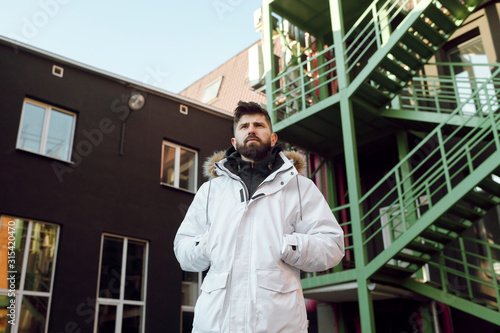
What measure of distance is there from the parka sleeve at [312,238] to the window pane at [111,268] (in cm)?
918

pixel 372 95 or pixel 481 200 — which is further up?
pixel 372 95

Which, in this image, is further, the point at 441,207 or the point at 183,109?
the point at 183,109

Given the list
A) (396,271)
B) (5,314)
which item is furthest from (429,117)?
(5,314)

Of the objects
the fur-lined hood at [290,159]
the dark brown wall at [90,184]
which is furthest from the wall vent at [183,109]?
the fur-lined hood at [290,159]

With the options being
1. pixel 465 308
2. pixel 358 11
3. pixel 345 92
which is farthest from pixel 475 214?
pixel 358 11

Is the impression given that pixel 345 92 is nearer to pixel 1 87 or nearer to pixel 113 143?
pixel 113 143

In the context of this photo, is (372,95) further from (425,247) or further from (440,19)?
(425,247)

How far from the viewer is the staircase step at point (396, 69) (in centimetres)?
904

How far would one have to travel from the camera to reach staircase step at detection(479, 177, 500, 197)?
25.0 ft

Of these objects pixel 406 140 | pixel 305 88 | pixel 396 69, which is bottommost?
pixel 406 140

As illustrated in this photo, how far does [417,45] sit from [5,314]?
30.4 feet

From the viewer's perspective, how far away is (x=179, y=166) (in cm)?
1391

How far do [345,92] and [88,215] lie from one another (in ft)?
20.8

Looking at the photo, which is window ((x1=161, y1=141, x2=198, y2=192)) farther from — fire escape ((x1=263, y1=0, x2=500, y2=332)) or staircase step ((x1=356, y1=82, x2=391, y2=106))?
staircase step ((x1=356, y1=82, x2=391, y2=106))
